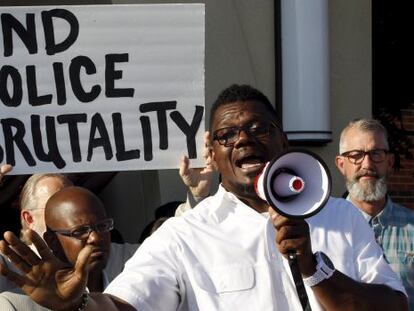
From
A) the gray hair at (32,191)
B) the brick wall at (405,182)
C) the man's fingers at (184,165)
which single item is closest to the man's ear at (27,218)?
the gray hair at (32,191)

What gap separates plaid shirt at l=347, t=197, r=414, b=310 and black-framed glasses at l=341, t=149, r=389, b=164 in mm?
222

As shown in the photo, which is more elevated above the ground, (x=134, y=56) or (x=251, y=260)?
(x=134, y=56)

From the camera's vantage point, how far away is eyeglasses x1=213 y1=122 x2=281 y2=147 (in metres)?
3.27

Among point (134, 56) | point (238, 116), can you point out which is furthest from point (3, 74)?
point (238, 116)

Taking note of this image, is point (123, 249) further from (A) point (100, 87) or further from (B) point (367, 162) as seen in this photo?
(B) point (367, 162)

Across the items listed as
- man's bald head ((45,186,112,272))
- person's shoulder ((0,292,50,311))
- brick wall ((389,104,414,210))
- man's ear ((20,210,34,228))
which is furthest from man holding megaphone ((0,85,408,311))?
brick wall ((389,104,414,210))

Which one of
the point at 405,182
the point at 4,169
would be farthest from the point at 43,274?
the point at 405,182

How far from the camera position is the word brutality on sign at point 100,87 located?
4891 mm

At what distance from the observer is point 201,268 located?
123 inches

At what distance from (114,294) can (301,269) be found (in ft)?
1.86

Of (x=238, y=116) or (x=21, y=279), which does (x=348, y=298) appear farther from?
(x=21, y=279)

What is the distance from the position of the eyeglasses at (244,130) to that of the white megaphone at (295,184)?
389mm

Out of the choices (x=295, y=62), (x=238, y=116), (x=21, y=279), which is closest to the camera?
(x=21, y=279)

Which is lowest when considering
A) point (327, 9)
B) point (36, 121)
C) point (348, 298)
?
point (348, 298)
